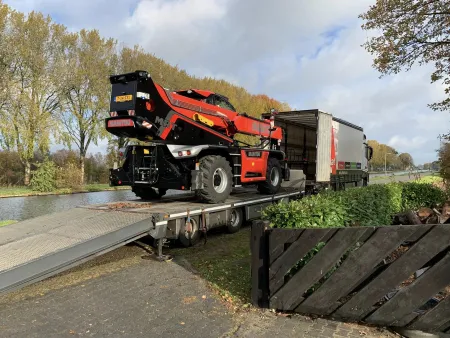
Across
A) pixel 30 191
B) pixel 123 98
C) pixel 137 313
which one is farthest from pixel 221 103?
pixel 30 191

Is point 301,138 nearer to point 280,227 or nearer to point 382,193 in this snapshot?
point 382,193

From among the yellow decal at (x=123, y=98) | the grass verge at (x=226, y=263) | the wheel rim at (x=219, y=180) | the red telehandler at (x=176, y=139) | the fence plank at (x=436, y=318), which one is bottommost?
the grass verge at (x=226, y=263)

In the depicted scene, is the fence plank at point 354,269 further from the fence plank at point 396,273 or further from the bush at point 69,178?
the bush at point 69,178

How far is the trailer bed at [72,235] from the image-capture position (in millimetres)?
4637

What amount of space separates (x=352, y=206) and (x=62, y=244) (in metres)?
4.28

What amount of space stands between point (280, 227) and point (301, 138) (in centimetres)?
1291

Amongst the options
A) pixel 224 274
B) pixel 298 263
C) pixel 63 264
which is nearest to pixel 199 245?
pixel 224 274

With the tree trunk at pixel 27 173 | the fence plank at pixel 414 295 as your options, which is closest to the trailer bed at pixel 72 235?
the fence plank at pixel 414 295

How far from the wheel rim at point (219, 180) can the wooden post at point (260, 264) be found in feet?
14.2

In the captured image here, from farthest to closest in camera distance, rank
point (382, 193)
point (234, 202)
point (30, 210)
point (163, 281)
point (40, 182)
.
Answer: point (40, 182), point (30, 210), point (234, 202), point (382, 193), point (163, 281)

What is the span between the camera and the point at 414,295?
12.2 feet

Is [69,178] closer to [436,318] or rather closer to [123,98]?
[123,98]

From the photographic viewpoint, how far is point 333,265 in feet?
13.3

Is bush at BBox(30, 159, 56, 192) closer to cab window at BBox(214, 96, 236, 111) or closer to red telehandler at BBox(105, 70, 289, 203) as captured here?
red telehandler at BBox(105, 70, 289, 203)
